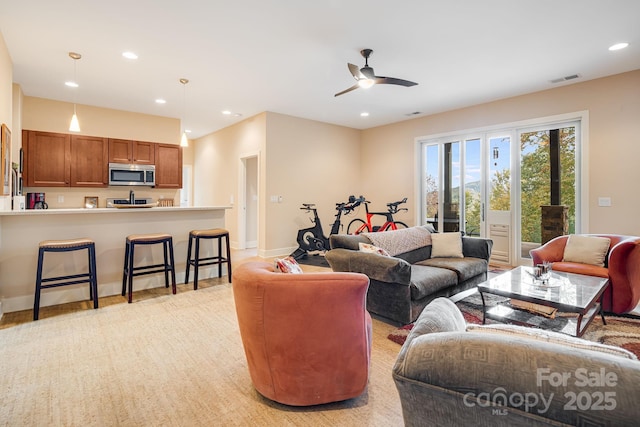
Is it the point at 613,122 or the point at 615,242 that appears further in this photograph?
the point at 613,122

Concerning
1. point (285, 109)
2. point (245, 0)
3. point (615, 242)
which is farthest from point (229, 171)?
point (615, 242)

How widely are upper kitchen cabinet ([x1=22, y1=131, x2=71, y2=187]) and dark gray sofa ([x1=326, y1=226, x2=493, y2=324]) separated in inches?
195

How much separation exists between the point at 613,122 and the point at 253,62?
497 centimetres

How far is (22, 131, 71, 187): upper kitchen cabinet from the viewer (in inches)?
199

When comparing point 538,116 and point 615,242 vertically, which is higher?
point 538,116

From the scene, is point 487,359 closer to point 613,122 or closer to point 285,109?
point 613,122

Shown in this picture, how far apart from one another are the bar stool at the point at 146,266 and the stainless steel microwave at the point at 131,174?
2.47 meters

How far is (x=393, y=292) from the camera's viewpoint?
2869 mm

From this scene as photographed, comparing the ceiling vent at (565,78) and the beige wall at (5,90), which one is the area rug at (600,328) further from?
the beige wall at (5,90)

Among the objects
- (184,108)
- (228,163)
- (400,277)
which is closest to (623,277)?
(400,277)

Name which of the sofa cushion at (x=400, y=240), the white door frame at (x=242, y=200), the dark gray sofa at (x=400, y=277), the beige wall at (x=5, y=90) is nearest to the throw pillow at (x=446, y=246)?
the sofa cushion at (x=400, y=240)

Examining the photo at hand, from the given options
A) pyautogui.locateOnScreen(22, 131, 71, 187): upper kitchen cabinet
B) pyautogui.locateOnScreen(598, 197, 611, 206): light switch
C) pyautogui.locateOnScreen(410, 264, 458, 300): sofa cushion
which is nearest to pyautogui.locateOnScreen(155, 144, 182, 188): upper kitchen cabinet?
pyautogui.locateOnScreen(22, 131, 71, 187): upper kitchen cabinet

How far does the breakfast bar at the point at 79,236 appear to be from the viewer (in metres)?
3.25

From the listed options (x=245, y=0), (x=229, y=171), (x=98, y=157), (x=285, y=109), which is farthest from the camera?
(x=229, y=171)
